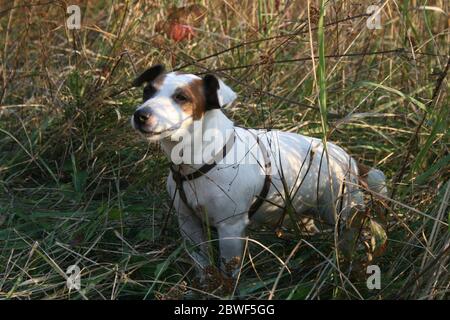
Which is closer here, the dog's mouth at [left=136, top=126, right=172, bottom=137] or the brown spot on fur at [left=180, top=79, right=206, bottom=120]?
the dog's mouth at [left=136, top=126, right=172, bottom=137]

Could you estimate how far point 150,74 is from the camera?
3.46m

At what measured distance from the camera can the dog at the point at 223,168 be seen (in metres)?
3.19

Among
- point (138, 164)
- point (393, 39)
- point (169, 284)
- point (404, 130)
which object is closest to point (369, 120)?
point (404, 130)

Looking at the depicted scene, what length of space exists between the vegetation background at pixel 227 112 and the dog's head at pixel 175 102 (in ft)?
0.76

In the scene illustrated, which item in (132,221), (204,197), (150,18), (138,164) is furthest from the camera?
(150,18)

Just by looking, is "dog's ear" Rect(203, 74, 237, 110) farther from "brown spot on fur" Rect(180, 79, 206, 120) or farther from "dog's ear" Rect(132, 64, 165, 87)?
"dog's ear" Rect(132, 64, 165, 87)

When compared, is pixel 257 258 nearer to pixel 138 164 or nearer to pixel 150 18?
pixel 138 164

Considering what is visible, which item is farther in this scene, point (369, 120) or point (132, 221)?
point (369, 120)

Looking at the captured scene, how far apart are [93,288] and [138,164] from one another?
1.24 m

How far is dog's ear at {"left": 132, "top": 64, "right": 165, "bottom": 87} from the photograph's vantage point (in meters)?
3.42

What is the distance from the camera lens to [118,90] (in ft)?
14.7

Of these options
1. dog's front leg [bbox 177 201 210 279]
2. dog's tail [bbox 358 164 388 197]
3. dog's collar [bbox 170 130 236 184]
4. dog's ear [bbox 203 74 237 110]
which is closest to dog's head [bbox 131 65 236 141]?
dog's ear [bbox 203 74 237 110]

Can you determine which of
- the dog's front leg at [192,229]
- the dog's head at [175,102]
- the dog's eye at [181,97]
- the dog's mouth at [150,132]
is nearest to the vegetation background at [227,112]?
the dog's front leg at [192,229]

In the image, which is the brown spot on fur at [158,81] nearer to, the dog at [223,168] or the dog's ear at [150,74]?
the dog at [223,168]
